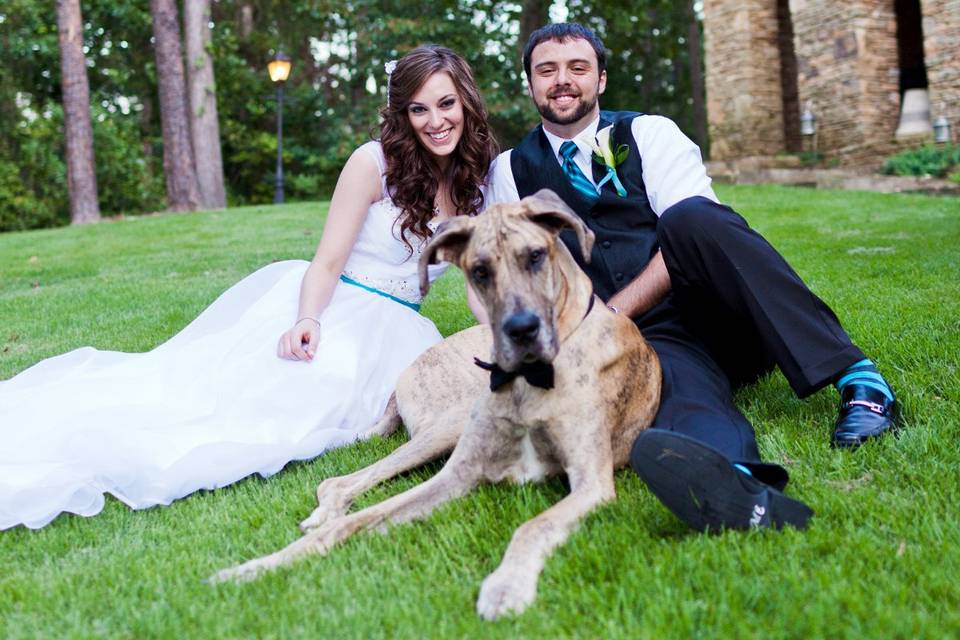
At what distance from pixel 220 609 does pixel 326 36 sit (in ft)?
92.0

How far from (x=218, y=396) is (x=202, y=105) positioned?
15448 mm

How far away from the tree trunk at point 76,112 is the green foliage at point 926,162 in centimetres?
1416

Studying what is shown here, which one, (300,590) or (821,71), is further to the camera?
(821,71)

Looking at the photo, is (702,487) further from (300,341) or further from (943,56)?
(943,56)

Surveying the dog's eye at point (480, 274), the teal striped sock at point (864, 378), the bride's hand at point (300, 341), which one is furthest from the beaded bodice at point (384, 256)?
the teal striped sock at point (864, 378)

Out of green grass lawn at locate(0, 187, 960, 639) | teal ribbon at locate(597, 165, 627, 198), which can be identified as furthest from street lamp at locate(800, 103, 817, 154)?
teal ribbon at locate(597, 165, 627, 198)

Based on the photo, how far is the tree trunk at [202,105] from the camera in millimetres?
17516

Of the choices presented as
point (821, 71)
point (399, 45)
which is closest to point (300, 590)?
point (821, 71)

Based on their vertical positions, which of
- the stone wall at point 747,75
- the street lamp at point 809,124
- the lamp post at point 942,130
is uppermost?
the stone wall at point 747,75

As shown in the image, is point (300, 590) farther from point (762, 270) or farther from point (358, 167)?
point (358, 167)

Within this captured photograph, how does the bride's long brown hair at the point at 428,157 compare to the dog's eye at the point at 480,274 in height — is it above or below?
above

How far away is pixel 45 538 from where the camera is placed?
2840 millimetres

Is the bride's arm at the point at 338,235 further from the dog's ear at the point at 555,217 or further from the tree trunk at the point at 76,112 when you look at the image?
the tree trunk at the point at 76,112

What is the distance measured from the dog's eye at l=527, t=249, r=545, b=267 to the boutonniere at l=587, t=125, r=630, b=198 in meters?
1.28
